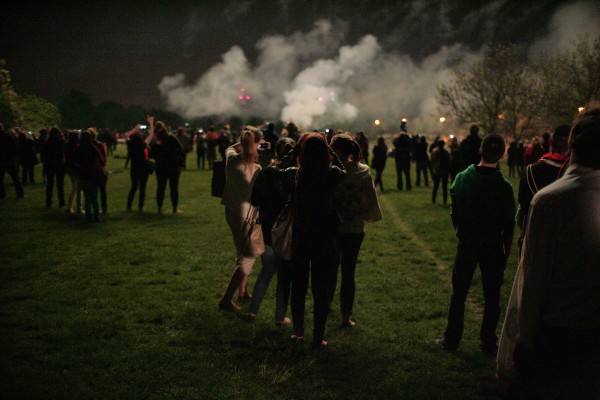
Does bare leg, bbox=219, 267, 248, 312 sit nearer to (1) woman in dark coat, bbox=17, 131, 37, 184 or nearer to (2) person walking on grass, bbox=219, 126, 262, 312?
(2) person walking on grass, bbox=219, 126, 262, 312

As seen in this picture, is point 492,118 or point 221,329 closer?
point 221,329

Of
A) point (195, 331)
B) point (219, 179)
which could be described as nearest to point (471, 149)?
point (219, 179)

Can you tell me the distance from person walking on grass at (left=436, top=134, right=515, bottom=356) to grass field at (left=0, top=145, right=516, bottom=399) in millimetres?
506

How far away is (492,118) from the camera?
4697 cm

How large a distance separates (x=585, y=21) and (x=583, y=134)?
2058 inches

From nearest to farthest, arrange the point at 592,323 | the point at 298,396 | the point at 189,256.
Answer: the point at 592,323 < the point at 298,396 < the point at 189,256

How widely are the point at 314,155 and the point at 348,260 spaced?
4.91 feet

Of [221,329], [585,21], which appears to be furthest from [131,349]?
[585,21]

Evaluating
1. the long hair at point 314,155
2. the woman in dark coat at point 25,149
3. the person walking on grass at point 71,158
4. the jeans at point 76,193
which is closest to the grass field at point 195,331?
the long hair at point 314,155

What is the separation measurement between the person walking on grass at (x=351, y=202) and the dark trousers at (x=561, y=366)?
9.72 feet

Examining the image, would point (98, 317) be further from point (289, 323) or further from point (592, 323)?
point (592, 323)

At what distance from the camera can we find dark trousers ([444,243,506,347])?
488cm

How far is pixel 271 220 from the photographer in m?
5.16

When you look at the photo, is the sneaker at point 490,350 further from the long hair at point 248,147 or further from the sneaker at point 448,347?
the long hair at point 248,147
